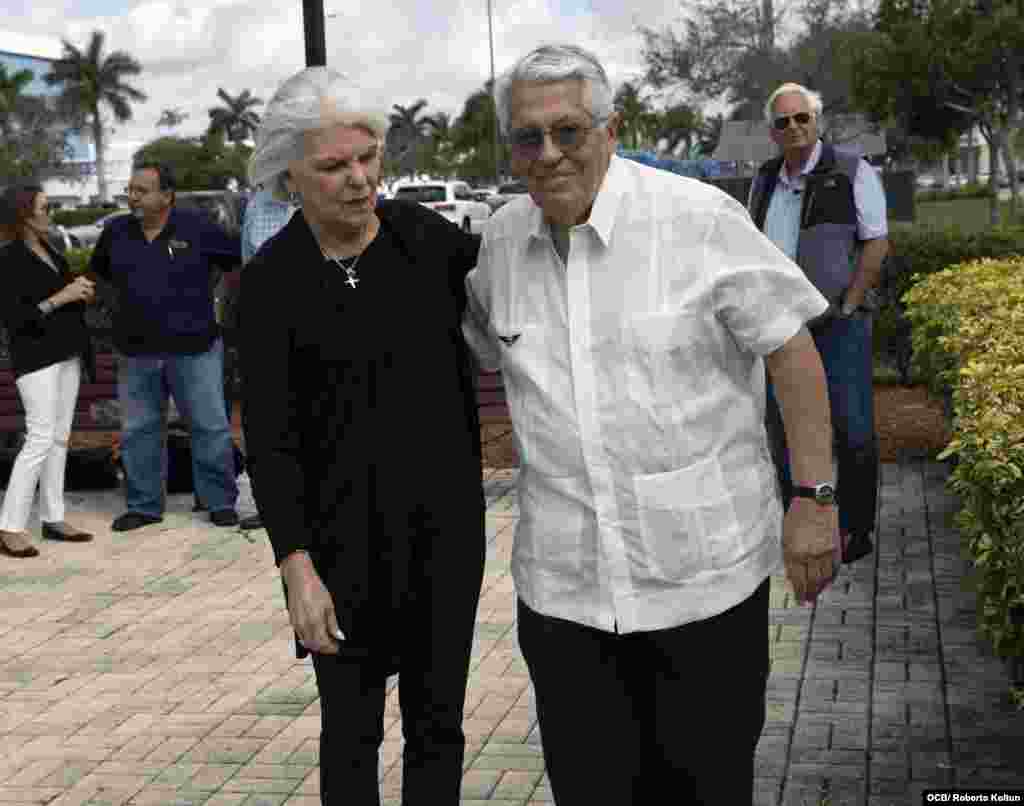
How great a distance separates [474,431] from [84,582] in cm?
453

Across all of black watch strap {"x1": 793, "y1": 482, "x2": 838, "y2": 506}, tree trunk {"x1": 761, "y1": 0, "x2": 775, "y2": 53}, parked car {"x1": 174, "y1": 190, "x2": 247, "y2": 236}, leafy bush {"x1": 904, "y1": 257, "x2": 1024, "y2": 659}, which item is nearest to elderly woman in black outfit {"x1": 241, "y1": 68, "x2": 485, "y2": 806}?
black watch strap {"x1": 793, "y1": 482, "x2": 838, "y2": 506}

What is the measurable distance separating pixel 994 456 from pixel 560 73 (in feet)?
5.81

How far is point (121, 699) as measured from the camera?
5.51m

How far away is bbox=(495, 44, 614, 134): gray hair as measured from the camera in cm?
279

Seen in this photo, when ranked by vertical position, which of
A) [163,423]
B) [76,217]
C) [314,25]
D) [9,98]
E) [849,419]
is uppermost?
[9,98]

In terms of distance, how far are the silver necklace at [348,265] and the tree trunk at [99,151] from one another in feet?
326

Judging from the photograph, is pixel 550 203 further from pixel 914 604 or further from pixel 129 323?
pixel 129 323

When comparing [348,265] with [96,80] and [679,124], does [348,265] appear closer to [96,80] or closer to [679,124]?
[679,124]

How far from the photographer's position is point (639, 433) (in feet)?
9.21

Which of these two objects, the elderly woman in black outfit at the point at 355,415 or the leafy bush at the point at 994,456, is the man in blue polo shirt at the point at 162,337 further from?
the elderly woman in black outfit at the point at 355,415

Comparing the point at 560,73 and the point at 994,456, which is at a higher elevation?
the point at 560,73

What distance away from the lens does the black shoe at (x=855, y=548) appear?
670cm

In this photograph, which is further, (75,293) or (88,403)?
(88,403)

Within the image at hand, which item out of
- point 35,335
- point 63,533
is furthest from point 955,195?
point 35,335
